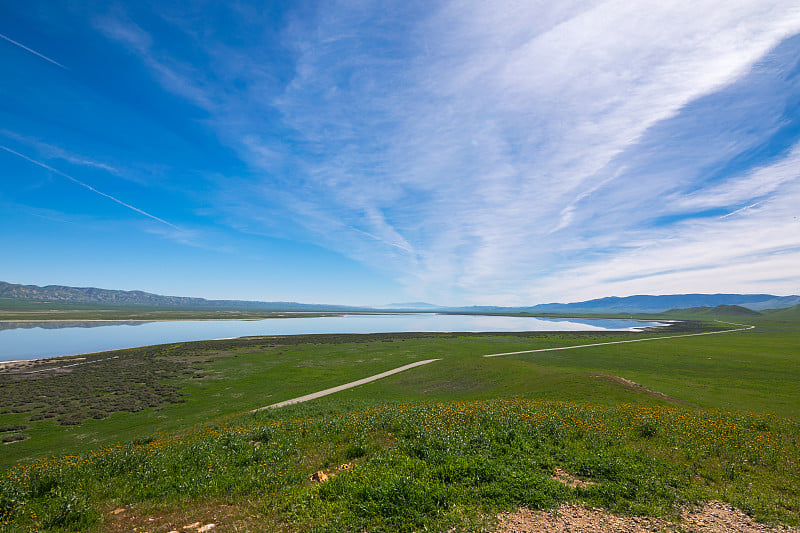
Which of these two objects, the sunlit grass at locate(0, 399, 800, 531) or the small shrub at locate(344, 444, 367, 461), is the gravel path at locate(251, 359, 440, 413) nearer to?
the sunlit grass at locate(0, 399, 800, 531)

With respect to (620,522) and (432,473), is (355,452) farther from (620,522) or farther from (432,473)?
(620,522)

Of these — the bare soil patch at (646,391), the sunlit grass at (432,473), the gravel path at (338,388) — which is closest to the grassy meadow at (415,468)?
the sunlit grass at (432,473)

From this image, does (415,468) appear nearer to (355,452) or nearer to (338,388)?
(355,452)

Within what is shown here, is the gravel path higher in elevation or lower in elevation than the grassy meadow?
lower

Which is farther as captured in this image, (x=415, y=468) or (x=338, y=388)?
(x=338, y=388)

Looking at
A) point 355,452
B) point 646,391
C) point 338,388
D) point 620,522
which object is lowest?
point 338,388

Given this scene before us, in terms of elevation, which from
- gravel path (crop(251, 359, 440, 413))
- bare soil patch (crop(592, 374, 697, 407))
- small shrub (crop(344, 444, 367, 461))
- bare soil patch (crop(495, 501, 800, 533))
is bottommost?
gravel path (crop(251, 359, 440, 413))

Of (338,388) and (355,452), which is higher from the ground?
(355,452)

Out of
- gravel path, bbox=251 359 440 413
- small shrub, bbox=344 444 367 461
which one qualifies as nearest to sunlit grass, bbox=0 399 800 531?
small shrub, bbox=344 444 367 461

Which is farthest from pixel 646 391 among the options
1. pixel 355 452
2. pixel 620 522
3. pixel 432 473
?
pixel 355 452

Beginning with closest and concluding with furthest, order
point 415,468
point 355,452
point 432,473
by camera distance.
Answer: point 432,473 < point 415,468 < point 355,452

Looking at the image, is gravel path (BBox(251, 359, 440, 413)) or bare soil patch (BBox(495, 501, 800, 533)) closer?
bare soil patch (BBox(495, 501, 800, 533))

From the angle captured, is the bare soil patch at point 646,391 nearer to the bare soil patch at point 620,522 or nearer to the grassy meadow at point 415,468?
the grassy meadow at point 415,468

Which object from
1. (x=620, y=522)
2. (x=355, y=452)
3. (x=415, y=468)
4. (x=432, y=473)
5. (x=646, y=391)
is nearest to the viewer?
(x=620, y=522)
